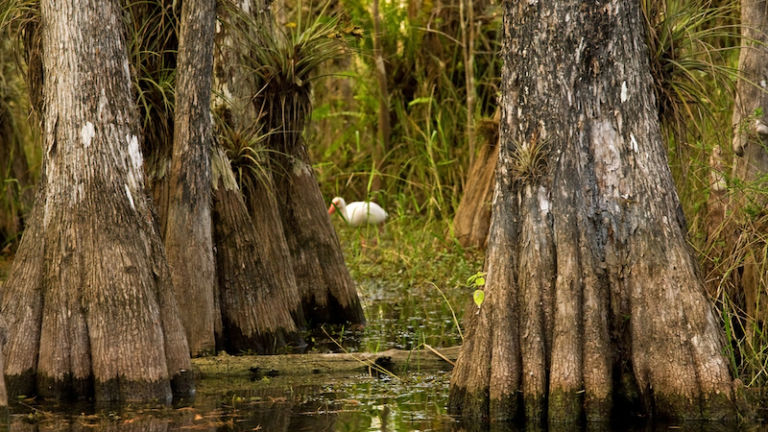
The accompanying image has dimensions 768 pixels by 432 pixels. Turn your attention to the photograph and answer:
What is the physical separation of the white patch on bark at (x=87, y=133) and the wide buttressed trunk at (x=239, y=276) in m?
1.67

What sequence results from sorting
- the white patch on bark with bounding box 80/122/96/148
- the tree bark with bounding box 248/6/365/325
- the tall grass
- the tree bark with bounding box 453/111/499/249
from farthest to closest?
the tall grass → the tree bark with bounding box 453/111/499/249 → the tree bark with bounding box 248/6/365/325 → the white patch on bark with bounding box 80/122/96/148

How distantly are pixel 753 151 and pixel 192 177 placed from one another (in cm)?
413

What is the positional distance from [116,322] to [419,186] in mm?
9652

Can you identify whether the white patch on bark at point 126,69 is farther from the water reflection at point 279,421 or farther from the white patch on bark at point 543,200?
the white patch on bark at point 543,200

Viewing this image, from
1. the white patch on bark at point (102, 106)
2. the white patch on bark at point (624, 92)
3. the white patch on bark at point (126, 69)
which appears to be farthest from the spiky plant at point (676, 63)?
the white patch on bark at point (102, 106)

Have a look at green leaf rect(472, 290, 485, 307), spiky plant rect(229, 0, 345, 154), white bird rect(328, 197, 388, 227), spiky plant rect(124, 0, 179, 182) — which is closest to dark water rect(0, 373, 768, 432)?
green leaf rect(472, 290, 485, 307)

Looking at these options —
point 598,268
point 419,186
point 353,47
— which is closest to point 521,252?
point 598,268

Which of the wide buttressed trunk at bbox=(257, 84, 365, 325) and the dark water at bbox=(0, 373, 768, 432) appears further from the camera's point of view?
the wide buttressed trunk at bbox=(257, 84, 365, 325)

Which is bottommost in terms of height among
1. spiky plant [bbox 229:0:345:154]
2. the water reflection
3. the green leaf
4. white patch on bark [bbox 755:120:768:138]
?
the water reflection

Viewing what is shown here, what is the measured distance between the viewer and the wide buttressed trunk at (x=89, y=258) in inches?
291

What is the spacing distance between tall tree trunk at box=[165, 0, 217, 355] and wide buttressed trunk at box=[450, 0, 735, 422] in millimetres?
2438

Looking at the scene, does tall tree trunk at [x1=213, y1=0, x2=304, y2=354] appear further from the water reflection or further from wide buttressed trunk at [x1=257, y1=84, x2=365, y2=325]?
the water reflection

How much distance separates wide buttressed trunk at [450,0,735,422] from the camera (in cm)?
675

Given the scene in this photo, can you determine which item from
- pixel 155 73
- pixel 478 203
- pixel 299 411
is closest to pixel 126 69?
pixel 155 73
